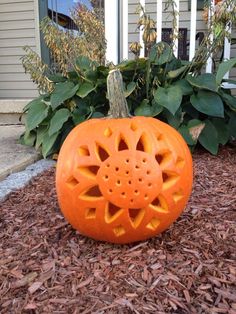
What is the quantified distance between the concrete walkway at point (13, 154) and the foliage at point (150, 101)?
5.5 inches

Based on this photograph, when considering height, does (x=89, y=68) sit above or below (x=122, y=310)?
above

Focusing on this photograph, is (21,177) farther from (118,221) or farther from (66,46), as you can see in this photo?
(118,221)

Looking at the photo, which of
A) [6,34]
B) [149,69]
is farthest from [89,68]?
[6,34]

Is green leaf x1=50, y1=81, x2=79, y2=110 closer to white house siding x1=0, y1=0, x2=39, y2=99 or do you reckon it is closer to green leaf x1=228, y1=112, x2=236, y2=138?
green leaf x1=228, y1=112, x2=236, y2=138

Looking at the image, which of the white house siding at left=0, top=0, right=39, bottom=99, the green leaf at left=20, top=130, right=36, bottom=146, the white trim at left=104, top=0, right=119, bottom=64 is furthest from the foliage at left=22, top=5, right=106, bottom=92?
the white house siding at left=0, top=0, right=39, bottom=99

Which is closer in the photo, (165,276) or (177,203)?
(165,276)

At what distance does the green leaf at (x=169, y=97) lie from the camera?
2.48m

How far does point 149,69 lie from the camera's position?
270 cm

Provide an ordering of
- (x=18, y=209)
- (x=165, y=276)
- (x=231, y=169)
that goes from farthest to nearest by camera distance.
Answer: (x=231, y=169) → (x=18, y=209) → (x=165, y=276)

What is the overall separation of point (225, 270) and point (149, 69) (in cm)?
171

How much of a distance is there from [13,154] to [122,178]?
71.4 inches

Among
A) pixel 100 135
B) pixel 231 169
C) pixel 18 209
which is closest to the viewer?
pixel 100 135

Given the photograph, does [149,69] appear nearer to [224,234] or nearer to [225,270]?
[224,234]

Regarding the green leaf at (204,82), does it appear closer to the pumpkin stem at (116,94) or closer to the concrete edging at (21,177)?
the concrete edging at (21,177)
